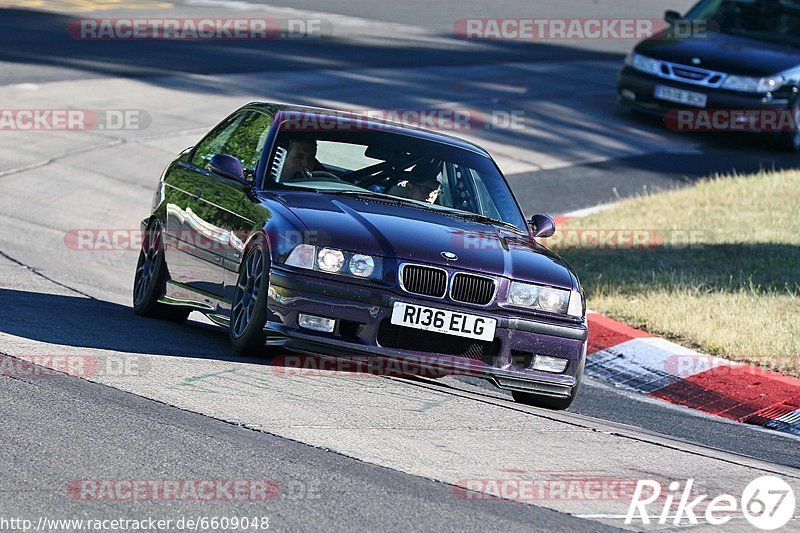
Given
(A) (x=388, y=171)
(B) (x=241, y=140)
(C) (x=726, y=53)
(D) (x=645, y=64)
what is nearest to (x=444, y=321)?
(A) (x=388, y=171)

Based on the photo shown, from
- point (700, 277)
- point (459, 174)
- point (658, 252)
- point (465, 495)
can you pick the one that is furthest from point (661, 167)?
point (465, 495)

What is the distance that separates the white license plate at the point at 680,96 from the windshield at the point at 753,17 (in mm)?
1752

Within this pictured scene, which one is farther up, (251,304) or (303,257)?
(303,257)

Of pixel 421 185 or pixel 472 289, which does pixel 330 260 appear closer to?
pixel 472 289

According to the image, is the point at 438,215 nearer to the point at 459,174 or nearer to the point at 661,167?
the point at 459,174

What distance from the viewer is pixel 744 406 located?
855 cm

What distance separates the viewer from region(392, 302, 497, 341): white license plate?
23.6ft

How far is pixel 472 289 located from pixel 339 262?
68cm

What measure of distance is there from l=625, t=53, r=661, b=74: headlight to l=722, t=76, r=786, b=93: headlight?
0.93 meters

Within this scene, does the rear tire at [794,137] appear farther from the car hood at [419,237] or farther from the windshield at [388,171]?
the car hood at [419,237]

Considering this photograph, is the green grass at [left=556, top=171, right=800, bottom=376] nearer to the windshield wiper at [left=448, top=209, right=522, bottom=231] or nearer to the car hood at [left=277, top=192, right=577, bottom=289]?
the windshield wiper at [left=448, top=209, right=522, bottom=231]

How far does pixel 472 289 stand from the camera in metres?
7.36

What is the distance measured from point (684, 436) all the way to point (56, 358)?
10.4 ft

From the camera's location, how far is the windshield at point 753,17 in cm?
2094
